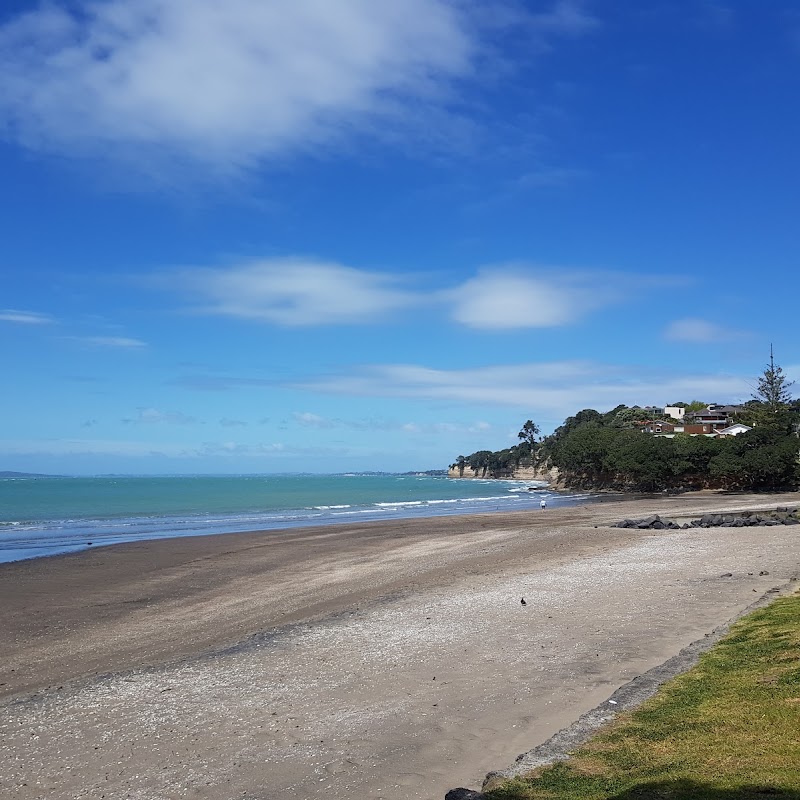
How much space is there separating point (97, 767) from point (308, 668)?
358 centimetres

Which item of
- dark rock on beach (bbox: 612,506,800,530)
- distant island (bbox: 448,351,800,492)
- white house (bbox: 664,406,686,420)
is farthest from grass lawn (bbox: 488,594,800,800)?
white house (bbox: 664,406,686,420)

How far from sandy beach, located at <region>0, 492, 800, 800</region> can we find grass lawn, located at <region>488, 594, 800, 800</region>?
94 centimetres

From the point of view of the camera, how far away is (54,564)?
2512 centimetres

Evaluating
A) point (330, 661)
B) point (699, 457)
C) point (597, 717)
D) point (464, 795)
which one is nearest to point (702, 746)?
point (597, 717)

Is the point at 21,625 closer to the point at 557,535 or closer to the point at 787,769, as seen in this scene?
the point at 787,769

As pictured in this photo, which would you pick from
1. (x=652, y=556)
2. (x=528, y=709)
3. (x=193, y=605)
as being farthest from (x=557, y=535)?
(x=528, y=709)

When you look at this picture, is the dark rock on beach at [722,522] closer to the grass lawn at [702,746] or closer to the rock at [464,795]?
the grass lawn at [702,746]

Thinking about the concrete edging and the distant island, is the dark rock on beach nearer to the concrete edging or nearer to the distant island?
the concrete edging

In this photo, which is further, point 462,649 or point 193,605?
point 193,605

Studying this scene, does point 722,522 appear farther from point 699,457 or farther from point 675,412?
point 675,412

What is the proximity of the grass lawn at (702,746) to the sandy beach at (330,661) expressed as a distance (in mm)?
941

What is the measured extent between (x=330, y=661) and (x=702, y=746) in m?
5.81

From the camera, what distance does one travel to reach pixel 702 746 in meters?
5.91

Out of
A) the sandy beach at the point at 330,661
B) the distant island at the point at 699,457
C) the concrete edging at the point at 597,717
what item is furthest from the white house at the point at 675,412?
the concrete edging at the point at 597,717
